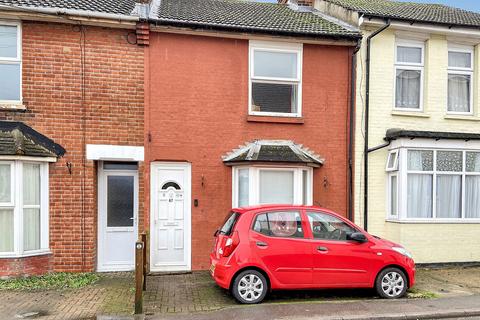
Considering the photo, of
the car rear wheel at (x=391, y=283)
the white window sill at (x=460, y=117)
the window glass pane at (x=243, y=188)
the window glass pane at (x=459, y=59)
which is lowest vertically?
the car rear wheel at (x=391, y=283)

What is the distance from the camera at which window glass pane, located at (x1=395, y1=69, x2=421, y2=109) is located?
10.1 metres

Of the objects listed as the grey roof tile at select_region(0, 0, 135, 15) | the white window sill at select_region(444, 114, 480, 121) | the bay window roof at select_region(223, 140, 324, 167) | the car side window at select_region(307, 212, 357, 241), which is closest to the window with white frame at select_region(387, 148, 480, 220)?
the white window sill at select_region(444, 114, 480, 121)

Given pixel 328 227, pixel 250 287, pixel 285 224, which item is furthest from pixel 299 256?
pixel 250 287

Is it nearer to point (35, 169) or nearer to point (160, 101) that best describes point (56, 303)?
point (35, 169)

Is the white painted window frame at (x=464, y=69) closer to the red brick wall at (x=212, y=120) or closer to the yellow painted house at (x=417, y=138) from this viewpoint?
the yellow painted house at (x=417, y=138)

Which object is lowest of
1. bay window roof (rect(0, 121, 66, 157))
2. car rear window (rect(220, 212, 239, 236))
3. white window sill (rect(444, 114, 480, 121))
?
car rear window (rect(220, 212, 239, 236))

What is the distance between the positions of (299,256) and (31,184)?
5.68m

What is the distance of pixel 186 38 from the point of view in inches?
359

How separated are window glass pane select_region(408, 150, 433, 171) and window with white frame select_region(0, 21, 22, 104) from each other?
8.82 meters

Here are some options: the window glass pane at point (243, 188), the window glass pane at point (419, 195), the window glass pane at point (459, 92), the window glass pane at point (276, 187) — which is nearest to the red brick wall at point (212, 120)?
the window glass pane at point (243, 188)

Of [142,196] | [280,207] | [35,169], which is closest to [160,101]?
[142,196]

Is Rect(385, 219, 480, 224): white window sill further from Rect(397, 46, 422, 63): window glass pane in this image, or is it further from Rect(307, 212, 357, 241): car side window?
Rect(397, 46, 422, 63): window glass pane

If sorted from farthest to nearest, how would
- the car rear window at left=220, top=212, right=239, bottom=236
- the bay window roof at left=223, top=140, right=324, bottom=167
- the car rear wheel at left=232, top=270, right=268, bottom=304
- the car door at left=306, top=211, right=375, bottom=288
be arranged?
the bay window roof at left=223, top=140, right=324, bottom=167 < the car rear window at left=220, top=212, right=239, bottom=236 < the car door at left=306, top=211, right=375, bottom=288 < the car rear wheel at left=232, top=270, right=268, bottom=304

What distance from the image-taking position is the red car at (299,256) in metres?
6.52
